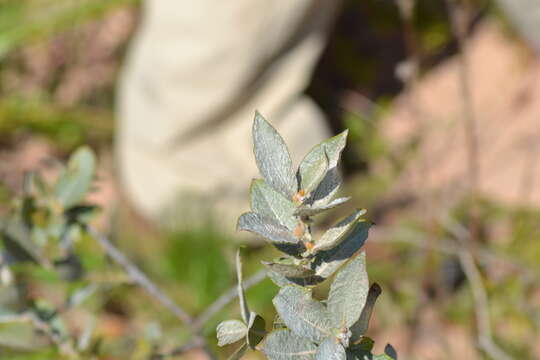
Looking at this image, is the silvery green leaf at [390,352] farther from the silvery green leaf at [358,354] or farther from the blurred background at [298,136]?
the blurred background at [298,136]

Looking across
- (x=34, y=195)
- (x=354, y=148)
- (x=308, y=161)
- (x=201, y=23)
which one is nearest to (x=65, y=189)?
(x=34, y=195)

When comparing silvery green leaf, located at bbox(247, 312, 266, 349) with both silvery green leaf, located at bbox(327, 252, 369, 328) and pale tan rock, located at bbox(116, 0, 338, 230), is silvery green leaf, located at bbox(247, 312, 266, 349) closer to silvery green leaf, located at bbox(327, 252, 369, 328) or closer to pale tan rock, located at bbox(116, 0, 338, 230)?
silvery green leaf, located at bbox(327, 252, 369, 328)

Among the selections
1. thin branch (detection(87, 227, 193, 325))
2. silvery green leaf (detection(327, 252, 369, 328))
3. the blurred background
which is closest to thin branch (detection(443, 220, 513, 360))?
the blurred background

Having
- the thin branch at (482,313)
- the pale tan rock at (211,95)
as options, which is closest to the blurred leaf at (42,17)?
the pale tan rock at (211,95)

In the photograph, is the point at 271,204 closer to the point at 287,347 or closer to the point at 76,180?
the point at 287,347

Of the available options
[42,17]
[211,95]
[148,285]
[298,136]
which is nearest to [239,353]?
[148,285]
